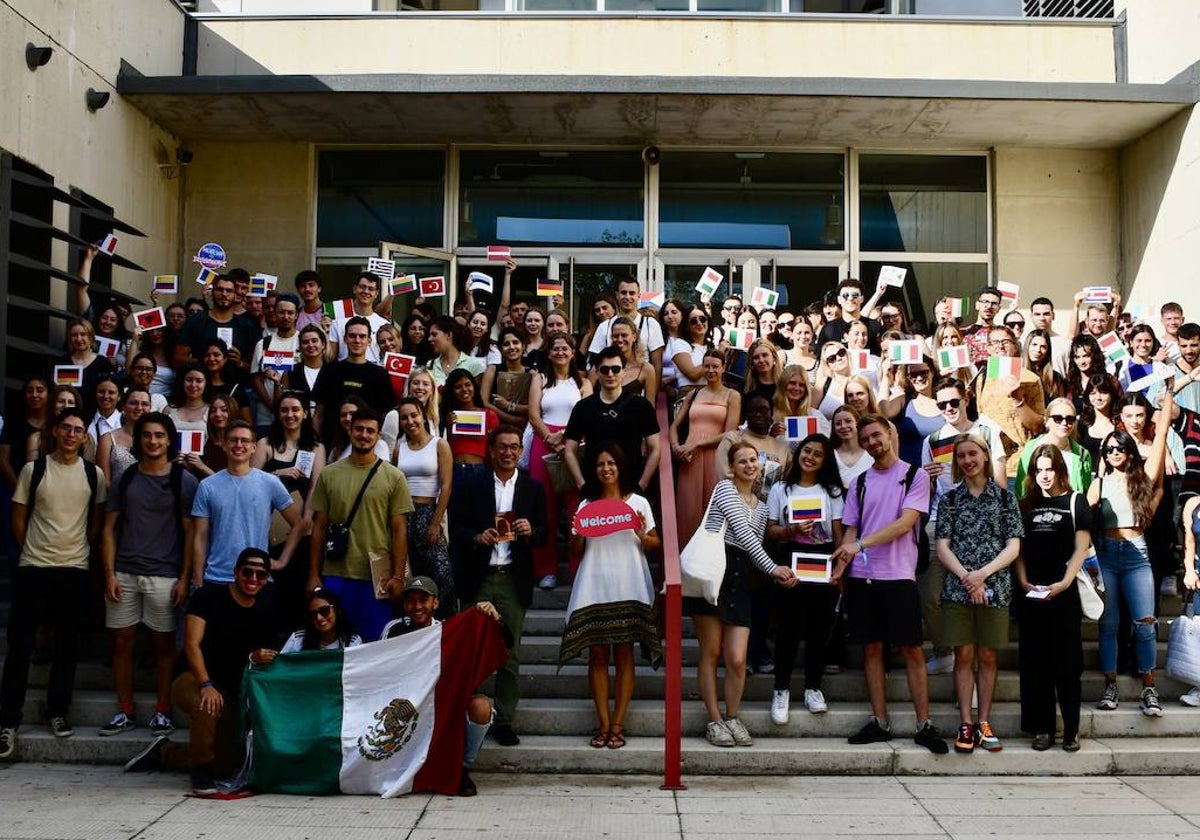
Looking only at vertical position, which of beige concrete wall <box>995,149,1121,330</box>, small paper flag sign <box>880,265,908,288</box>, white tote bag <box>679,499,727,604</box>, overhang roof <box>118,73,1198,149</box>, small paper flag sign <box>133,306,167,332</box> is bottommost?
white tote bag <box>679,499,727,604</box>

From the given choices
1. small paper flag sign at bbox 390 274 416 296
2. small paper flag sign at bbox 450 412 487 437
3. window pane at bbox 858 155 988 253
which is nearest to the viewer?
small paper flag sign at bbox 450 412 487 437

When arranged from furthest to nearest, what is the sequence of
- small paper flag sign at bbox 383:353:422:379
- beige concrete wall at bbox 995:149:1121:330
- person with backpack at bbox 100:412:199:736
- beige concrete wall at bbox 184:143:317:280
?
beige concrete wall at bbox 184:143:317:280 → beige concrete wall at bbox 995:149:1121:330 → small paper flag sign at bbox 383:353:422:379 → person with backpack at bbox 100:412:199:736

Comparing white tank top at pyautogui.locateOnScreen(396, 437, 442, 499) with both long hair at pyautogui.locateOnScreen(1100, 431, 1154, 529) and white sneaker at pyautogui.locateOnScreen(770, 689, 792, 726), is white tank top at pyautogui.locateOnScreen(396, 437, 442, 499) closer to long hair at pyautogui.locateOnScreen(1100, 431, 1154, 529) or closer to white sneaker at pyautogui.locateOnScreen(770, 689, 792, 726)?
white sneaker at pyautogui.locateOnScreen(770, 689, 792, 726)

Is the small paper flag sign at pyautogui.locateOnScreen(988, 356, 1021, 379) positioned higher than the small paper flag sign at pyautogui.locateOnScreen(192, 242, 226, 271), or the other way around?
the small paper flag sign at pyautogui.locateOnScreen(192, 242, 226, 271)

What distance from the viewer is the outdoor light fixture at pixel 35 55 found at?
36.8ft

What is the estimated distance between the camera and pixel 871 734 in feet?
24.5

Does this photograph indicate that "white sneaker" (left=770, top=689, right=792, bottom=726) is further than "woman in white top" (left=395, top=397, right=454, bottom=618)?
No

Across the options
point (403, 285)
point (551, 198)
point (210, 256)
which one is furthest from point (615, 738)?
point (551, 198)

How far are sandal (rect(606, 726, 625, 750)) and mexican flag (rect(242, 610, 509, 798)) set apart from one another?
0.89 m

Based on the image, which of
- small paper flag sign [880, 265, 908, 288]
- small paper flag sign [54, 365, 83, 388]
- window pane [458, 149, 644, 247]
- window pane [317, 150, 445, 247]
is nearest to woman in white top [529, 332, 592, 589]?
small paper flag sign [54, 365, 83, 388]

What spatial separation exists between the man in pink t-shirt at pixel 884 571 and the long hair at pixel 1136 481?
1471mm

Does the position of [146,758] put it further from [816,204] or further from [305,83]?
[816,204]

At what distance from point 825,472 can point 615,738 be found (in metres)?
2.24

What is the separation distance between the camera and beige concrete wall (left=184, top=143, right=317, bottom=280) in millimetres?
14953
